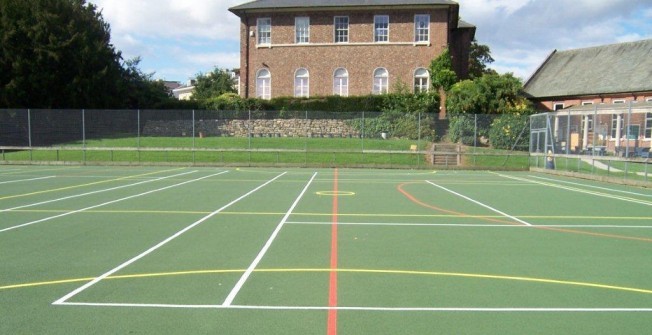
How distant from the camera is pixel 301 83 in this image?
48.8m

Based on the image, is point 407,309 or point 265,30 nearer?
point 407,309

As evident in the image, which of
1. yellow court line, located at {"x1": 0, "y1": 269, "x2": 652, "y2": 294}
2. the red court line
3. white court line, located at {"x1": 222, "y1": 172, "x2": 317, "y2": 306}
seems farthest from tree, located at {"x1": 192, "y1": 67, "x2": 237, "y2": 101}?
yellow court line, located at {"x1": 0, "y1": 269, "x2": 652, "y2": 294}

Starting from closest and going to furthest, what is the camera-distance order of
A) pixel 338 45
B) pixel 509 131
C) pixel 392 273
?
pixel 392 273 < pixel 509 131 < pixel 338 45

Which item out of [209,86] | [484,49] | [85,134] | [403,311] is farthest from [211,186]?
[209,86]

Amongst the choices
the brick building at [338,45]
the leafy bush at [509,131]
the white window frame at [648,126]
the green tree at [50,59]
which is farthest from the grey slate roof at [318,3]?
the white window frame at [648,126]

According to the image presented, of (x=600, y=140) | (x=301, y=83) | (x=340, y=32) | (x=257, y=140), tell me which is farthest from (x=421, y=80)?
(x=600, y=140)

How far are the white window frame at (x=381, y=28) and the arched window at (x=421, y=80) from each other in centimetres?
375

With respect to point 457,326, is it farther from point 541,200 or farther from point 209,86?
point 209,86

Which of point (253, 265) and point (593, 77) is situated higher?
point (593, 77)

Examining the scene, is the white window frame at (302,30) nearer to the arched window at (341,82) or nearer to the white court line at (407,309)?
the arched window at (341,82)

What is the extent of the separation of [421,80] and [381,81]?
330cm

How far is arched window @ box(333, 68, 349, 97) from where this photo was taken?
48.1m

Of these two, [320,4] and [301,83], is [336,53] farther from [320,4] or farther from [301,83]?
[320,4]

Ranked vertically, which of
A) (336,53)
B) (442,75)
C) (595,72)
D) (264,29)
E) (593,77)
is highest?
(264,29)
